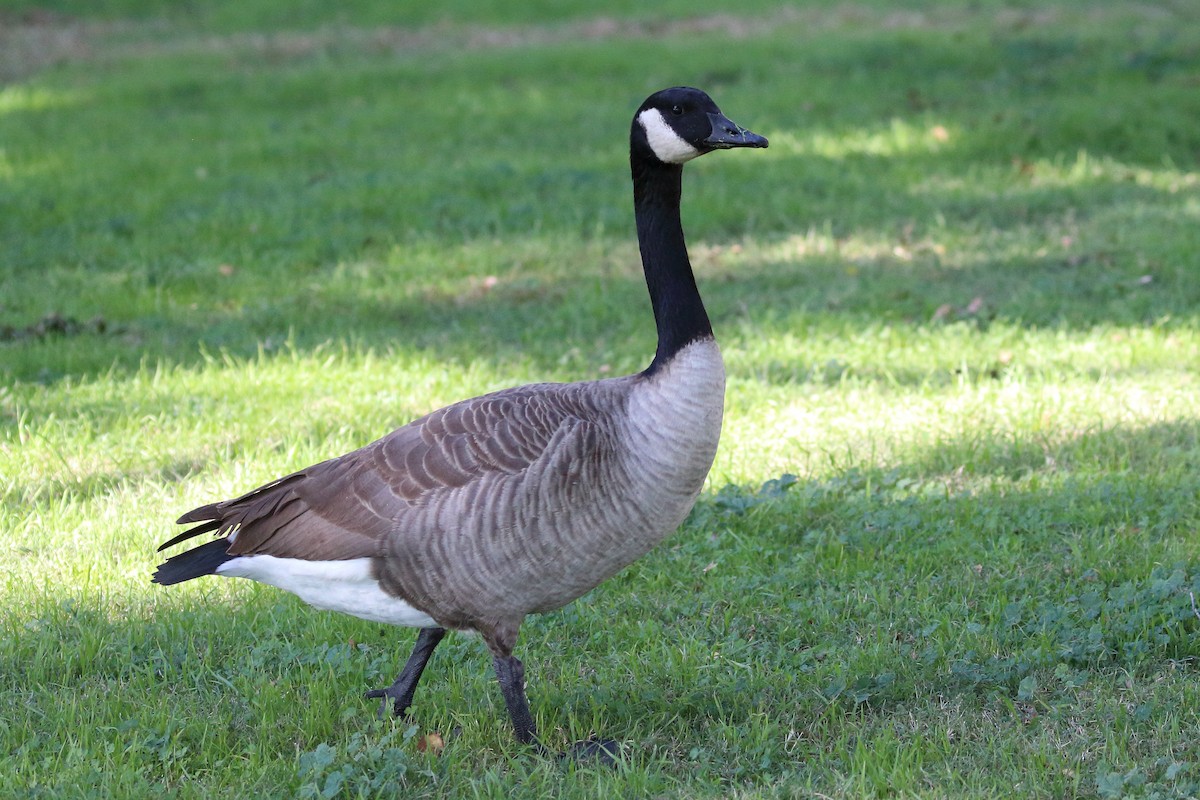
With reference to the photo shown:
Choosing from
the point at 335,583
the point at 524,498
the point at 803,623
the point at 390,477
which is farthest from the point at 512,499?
the point at 803,623

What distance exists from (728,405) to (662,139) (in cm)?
281

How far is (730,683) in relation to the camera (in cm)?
421

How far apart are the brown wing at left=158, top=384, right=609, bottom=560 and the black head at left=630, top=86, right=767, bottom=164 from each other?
0.84 m

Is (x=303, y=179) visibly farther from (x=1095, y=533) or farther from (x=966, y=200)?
(x=1095, y=533)

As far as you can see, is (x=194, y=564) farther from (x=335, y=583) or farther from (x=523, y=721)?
(x=523, y=721)

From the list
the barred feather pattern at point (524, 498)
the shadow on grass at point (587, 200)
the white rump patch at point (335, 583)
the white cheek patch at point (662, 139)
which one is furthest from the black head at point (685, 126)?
the shadow on grass at point (587, 200)

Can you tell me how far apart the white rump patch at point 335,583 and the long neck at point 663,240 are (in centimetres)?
113

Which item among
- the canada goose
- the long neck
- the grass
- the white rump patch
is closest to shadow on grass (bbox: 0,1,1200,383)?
the grass

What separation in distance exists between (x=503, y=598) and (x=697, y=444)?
2.41 feet

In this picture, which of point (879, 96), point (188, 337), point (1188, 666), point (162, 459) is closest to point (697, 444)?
point (1188, 666)

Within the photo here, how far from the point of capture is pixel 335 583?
3.83m

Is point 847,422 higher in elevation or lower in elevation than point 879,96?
lower

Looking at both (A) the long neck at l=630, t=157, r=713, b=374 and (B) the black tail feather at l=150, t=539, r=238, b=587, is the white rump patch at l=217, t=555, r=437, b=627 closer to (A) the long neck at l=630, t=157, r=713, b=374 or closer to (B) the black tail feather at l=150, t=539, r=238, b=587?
(B) the black tail feather at l=150, t=539, r=238, b=587

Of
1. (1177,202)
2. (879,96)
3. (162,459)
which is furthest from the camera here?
(879,96)
